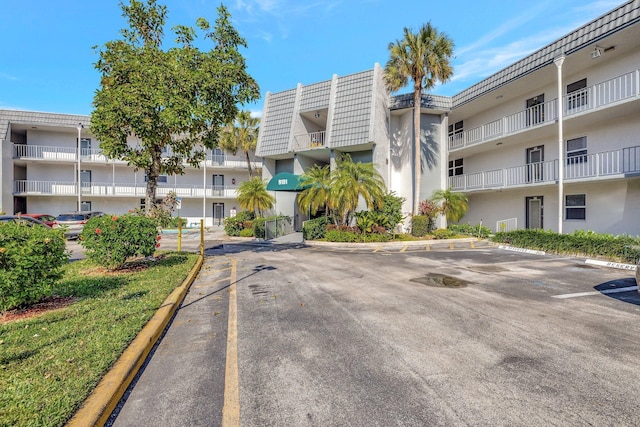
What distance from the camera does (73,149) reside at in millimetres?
29828

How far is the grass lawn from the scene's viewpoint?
105 inches

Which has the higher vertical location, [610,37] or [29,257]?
[610,37]

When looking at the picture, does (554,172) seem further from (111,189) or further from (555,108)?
(111,189)

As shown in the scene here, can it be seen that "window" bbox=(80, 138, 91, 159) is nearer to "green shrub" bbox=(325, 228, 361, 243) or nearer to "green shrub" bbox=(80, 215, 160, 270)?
"green shrub" bbox=(325, 228, 361, 243)

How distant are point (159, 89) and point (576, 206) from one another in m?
20.1

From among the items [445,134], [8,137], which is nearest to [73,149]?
[8,137]

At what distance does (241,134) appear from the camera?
2930cm

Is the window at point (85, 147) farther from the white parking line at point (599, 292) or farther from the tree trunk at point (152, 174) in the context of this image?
the white parking line at point (599, 292)

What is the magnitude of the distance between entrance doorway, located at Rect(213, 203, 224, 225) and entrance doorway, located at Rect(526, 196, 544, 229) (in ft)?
91.8

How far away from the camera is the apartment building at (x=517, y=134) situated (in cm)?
1402

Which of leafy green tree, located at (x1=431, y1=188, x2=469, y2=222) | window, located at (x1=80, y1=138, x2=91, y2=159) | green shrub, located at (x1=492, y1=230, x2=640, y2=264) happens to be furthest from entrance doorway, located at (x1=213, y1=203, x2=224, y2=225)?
green shrub, located at (x1=492, y1=230, x2=640, y2=264)

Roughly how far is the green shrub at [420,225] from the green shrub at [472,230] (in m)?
1.84

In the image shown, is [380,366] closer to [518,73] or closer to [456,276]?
[456,276]

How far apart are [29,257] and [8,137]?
32048 mm
